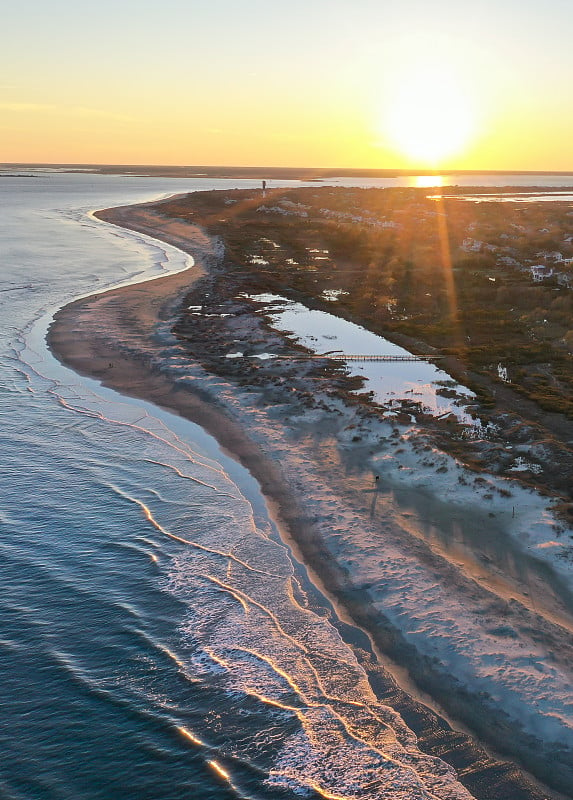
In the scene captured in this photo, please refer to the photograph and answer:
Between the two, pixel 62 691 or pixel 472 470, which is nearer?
pixel 62 691

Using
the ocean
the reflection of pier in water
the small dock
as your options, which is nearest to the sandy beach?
the ocean

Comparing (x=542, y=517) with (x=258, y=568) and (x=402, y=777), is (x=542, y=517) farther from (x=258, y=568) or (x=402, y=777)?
(x=402, y=777)

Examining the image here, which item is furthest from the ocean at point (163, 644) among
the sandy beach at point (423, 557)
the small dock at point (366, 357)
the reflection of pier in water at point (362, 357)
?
the small dock at point (366, 357)

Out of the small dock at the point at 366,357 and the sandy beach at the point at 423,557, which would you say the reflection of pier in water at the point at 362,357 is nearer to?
the small dock at the point at 366,357

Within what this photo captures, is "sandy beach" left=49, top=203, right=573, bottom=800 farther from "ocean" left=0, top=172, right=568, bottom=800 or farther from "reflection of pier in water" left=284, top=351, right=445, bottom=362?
"reflection of pier in water" left=284, top=351, right=445, bottom=362

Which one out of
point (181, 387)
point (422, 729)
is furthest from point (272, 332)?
point (422, 729)

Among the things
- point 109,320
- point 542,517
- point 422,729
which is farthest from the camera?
point 109,320

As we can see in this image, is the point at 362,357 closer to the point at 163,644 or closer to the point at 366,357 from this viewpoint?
the point at 366,357
